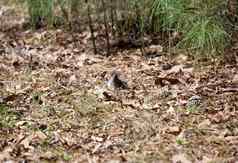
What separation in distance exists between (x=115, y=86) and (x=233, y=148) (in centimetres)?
150

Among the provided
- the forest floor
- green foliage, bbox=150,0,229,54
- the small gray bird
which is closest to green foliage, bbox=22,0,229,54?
green foliage, bbox=150,0,229,54

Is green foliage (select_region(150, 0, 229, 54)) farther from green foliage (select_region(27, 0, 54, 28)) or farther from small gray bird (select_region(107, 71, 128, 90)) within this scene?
green foliage (select_region(27, 0, 54, 28))

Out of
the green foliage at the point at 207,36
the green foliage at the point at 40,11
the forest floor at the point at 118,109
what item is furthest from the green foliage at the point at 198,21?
the green foliage at the point at 40,11

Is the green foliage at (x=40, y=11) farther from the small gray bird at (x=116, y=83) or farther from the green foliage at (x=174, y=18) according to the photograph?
the small gray bird at (x=116, y=83)

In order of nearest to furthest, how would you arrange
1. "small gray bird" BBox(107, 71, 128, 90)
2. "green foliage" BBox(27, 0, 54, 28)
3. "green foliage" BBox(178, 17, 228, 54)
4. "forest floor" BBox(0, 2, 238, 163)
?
1. "forest floor" BBox(0, 2, 238, 163)
2. "small gray bird" BBox(107, 71, 128, 90)
3. "green foliage" BBox(178, 17, 228, 54)
4. "green foliage" BBox(27, 0, 54, 28)

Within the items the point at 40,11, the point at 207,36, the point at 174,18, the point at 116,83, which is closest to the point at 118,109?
the point at 116,83

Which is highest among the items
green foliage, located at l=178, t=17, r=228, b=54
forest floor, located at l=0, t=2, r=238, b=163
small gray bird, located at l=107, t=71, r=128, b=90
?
green foliage, located at l=178, t=17, r=228, b=54

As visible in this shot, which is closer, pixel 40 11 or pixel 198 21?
pixel 198 21

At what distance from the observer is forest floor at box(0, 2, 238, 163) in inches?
133

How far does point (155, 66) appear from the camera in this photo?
5160 mm

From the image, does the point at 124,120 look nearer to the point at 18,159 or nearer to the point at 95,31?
the point at 18,159

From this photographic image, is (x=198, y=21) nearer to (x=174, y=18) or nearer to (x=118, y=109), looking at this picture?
(x=174, y=18)

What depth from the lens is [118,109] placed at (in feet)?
13.3

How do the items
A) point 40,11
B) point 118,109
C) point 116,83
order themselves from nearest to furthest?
point 118,109 < point 116,83 < point 40,11
